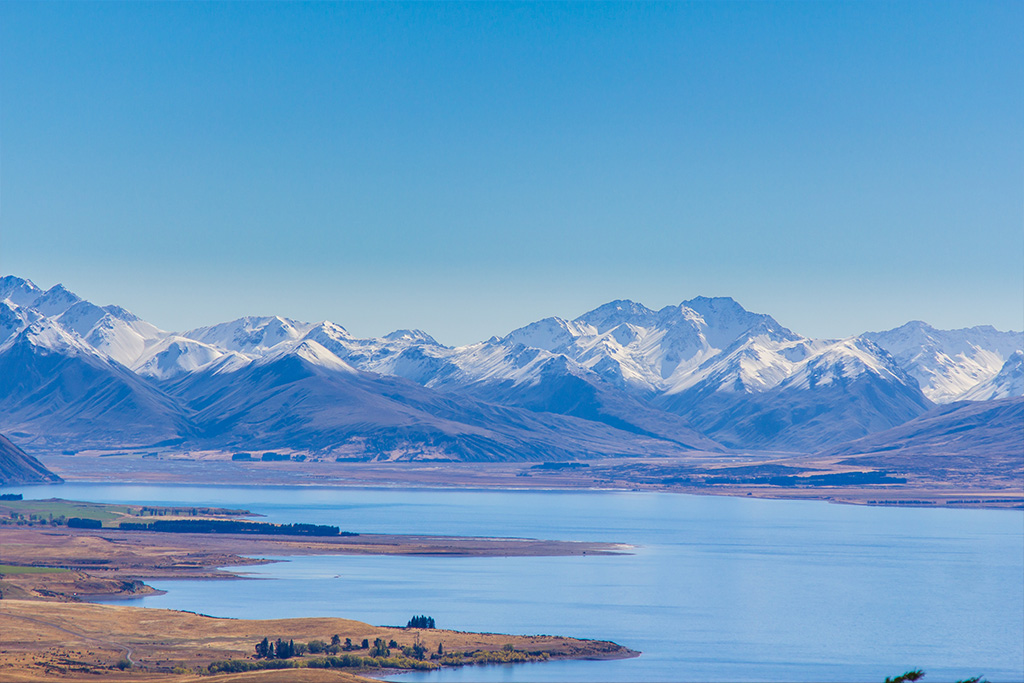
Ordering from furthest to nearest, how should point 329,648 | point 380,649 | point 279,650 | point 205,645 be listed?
point 205,645, point 329,648, point 380,649, point 279,650

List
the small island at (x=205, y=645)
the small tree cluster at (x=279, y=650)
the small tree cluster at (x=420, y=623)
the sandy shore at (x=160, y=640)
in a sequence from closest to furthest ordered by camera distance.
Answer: the small island at (x=205, y=645) → the sandy shore at (x=160, y=640) → the small tree cluster at (x=279, y=650) → the small tree cluster at (x=420, y=623)

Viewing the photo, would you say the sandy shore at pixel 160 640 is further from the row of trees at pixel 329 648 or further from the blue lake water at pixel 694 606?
the blue lake water at pixel 694 606

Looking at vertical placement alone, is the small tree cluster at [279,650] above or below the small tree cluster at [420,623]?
below

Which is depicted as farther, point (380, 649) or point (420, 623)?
point (420, 623)

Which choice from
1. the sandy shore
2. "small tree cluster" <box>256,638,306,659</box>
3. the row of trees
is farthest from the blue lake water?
"small tree cluster" <box>256,638,306,659</box>

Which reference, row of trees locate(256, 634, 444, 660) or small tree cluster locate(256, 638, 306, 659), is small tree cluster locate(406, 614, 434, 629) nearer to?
row of trees locate(256, 634, 444, 660)

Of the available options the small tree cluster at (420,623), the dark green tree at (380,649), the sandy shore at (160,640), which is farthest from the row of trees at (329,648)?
the small tree cluster at (420,623)

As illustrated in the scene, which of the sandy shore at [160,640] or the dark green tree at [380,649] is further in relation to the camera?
the dark green tree at [380,649]

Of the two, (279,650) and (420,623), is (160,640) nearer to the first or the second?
(279,650)

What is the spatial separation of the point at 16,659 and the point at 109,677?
10.0 m

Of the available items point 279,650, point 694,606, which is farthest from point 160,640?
point 694,606

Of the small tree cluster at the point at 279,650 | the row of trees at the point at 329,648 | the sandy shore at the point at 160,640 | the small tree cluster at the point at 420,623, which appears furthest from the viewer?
the small tree cluster at the point at 420,623

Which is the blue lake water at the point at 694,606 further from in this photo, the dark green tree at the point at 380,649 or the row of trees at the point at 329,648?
the row of trees at the point at 329,648

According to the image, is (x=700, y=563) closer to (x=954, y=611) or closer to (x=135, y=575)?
(x=954, y=611)
